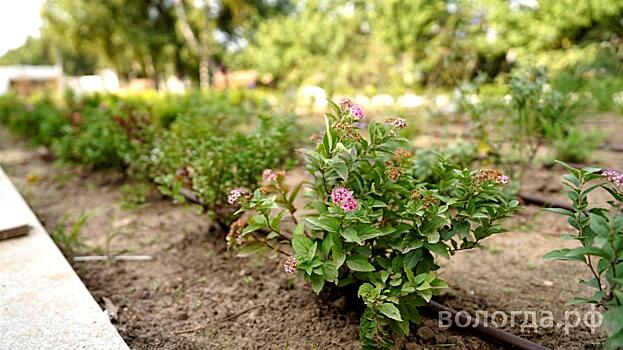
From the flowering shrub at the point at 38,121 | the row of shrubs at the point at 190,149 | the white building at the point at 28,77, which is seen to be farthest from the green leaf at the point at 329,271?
the white building at the point at 28,77

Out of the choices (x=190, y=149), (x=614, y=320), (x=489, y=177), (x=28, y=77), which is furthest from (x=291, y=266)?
(x=28, y=77)

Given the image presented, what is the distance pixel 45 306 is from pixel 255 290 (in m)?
0.71

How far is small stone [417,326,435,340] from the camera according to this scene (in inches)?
59.7

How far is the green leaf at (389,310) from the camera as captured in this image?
127 centimetres

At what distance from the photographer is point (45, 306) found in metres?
1.56

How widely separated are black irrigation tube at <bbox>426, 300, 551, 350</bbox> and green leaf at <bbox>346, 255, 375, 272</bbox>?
0.38 metres

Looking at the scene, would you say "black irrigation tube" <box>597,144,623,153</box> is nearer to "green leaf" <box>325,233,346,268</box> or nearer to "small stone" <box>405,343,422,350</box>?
"small stone" <box>405,343,422,350</box>

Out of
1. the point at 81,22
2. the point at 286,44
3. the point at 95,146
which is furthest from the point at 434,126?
the point at 81,22

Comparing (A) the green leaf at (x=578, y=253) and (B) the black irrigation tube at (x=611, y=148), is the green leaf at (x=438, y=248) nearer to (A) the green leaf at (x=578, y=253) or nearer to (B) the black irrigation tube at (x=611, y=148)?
(A) the green leaf at (x=578, y=253)

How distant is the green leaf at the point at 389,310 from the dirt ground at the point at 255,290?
25cm

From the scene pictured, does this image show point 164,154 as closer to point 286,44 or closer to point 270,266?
point 270,266

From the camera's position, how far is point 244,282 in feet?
6.52

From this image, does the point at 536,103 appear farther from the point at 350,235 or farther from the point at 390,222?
the point at 350,235

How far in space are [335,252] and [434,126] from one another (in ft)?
16.4
